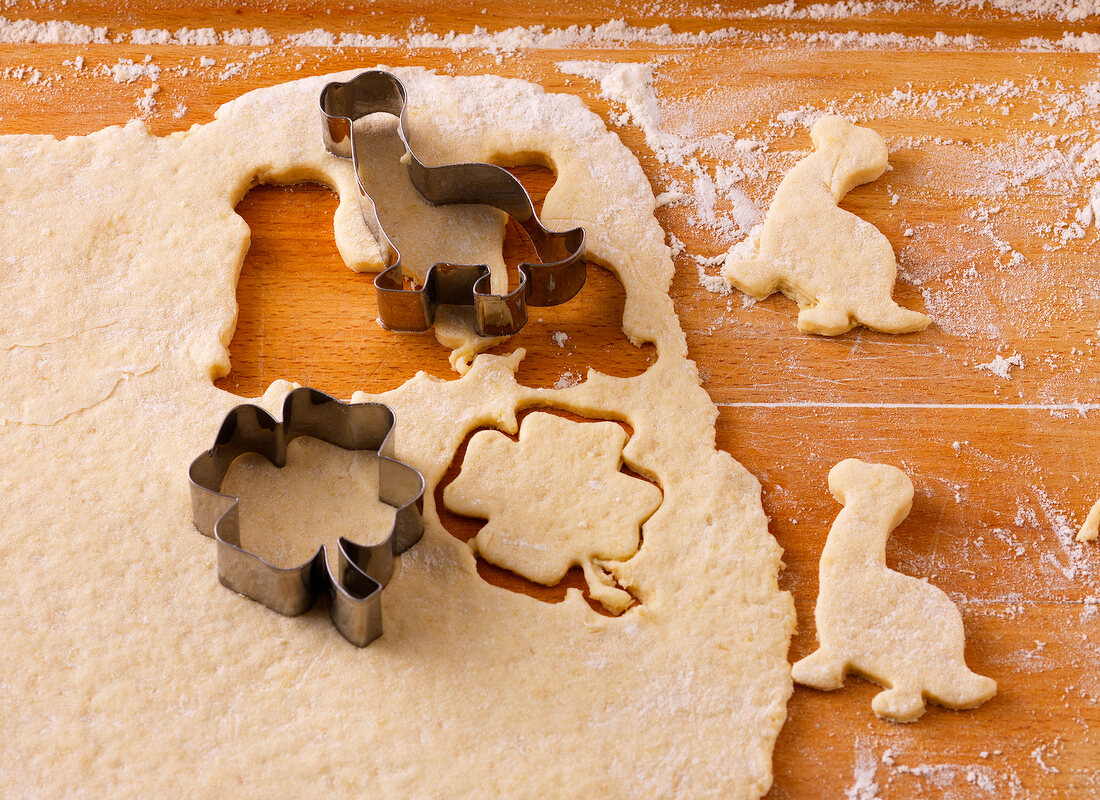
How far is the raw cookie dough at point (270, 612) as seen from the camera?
119 centimetres

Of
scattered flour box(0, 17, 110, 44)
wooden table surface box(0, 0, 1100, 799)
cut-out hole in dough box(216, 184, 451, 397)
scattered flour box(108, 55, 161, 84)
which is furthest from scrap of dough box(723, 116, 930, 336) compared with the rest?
scattered flour box(0, 17, 110, 44)

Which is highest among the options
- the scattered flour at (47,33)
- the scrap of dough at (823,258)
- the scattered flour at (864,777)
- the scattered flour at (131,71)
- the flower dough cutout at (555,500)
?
the scattered flour at (47,33)

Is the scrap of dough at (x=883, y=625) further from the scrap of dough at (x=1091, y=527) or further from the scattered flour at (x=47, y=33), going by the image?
the scattered flour at (x=47, y=33)

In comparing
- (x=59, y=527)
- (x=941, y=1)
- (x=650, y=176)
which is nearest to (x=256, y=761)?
(x=59, y=527)

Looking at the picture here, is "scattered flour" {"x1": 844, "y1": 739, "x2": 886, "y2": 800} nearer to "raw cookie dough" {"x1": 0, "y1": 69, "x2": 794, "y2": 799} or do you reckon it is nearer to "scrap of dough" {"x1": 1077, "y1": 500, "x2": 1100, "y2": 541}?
"raw cookie dough" {"x1": 0, "y1": 69, "x2": 794, "y2": 799}

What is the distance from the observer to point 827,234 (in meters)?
1.62

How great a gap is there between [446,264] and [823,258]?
1.88 feet

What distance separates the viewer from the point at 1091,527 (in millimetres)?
1403

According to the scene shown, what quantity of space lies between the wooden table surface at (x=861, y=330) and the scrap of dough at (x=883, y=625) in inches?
1.1

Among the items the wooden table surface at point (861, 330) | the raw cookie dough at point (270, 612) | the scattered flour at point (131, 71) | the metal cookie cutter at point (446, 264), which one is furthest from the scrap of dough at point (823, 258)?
the scattered flour at point (131, 71)

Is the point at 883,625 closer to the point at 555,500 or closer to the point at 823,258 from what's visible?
the point at 555,500

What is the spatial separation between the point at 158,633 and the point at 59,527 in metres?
0.20

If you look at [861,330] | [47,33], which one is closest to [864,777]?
[861,330]

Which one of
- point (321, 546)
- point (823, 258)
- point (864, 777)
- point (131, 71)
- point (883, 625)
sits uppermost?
point (131, 71)
